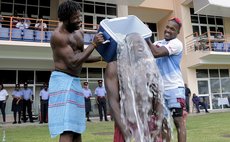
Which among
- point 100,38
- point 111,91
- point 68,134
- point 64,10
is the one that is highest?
point 64,10

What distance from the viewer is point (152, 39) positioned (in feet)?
56.5

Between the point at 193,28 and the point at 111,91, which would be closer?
the point at 111,91

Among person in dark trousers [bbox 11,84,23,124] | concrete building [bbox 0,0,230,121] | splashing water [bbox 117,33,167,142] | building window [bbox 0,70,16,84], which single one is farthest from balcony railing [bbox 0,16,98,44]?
splashing water [bbox 117,33,167,142]

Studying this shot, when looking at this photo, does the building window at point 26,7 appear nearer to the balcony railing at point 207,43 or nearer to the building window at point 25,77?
the building window at point 25,77

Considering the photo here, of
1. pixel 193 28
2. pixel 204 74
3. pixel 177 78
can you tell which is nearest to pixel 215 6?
pixel 193 28

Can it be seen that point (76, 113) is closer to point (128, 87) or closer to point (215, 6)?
point (128, 87)

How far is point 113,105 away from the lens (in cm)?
250

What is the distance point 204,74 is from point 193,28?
292cm

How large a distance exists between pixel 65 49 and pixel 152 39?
48.0 ft

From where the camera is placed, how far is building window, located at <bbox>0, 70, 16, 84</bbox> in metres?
13.8

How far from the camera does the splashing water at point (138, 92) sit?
258cm

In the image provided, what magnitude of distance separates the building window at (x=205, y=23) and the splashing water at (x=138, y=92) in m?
17.1

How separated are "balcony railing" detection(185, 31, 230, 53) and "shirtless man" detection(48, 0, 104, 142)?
1446cm

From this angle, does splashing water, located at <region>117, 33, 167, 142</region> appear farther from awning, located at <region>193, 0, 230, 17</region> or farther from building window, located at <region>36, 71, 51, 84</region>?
awning, located at <region>193, 0, 230, 17</region>
